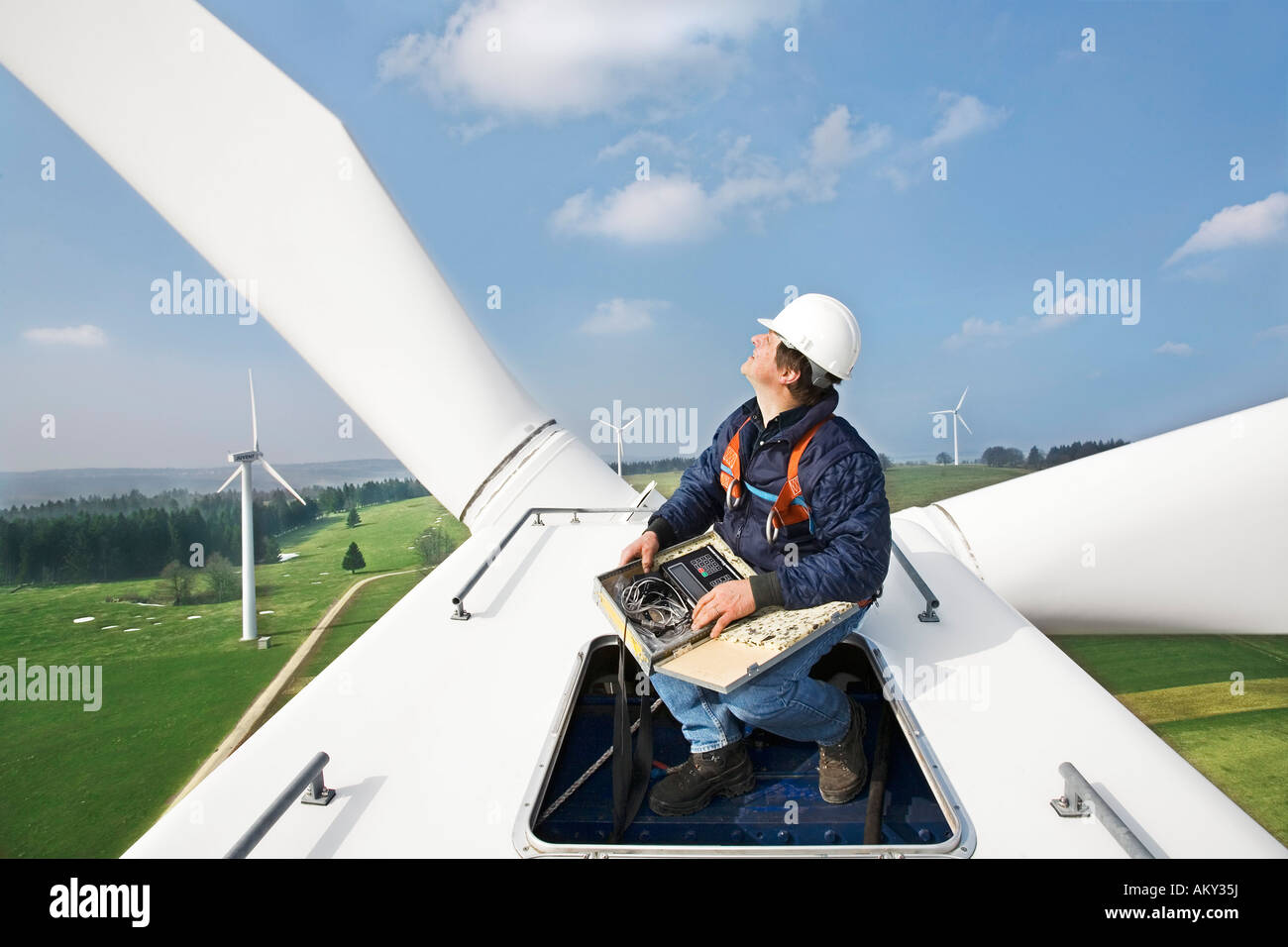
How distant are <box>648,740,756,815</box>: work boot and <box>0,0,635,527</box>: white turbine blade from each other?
3.66 metres

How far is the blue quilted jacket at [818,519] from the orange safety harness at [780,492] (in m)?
0.02

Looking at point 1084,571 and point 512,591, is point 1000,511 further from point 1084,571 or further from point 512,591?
point 512,591

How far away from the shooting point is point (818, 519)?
8.05ft

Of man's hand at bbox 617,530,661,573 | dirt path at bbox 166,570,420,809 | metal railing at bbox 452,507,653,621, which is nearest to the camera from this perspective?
man's hand at bbox 617,530,661,573

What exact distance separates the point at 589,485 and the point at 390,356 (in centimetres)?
206

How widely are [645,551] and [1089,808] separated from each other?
1.72 meters

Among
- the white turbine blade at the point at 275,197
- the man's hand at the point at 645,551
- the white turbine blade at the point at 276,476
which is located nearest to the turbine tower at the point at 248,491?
the white turbine blade at the point at 276,476

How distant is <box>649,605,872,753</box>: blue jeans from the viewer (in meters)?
2.29

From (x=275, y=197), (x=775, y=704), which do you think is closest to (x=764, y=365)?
(x=775, y=704)

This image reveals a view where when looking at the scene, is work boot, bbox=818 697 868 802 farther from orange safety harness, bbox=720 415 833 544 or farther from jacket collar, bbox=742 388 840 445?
jacket collar, bbox=742 388 840 445

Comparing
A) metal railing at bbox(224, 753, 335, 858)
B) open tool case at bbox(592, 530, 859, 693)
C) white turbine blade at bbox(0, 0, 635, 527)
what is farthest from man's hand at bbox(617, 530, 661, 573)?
white turbine blade at bbox(0, 0, 635, 527)

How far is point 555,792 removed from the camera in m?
2.61

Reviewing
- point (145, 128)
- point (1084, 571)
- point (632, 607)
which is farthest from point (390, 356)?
point (1084, 571)

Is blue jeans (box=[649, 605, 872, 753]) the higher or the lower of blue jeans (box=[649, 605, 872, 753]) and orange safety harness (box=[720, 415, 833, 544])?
the lower
